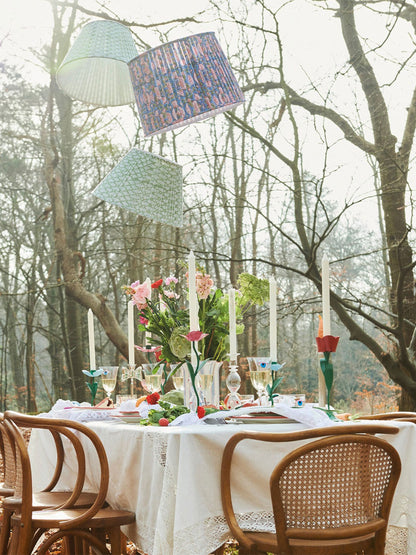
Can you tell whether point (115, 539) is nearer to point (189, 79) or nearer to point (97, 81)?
point (189, 79)

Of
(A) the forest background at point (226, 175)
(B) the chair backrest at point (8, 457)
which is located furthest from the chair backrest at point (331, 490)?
(A) the forest background at point (226, 175)

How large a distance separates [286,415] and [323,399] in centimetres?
40

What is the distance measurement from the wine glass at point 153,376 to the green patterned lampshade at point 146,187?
66 centimetres

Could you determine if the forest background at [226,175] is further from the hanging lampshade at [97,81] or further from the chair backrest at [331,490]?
the chair backrest at [331,490]

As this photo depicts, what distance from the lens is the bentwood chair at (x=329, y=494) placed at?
65.5 inches

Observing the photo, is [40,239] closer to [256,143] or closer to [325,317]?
[256,143]

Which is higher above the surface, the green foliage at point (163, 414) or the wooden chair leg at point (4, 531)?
the green foliage at point (163, 414)

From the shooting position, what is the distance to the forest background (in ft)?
22.1

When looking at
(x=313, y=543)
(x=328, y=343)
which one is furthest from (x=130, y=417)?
(x=313, y=543)

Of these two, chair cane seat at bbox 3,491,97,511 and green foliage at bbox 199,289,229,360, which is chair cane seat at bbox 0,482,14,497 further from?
green foliage at bbox 199,289,229,360

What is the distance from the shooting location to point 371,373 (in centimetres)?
1175

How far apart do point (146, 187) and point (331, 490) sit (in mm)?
1670

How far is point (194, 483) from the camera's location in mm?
1736

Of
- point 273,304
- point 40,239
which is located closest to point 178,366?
point 273,304
